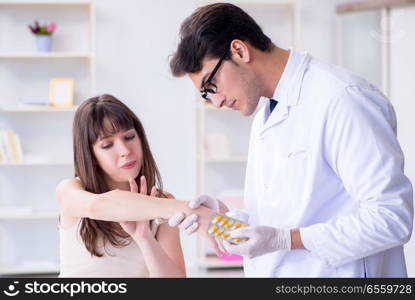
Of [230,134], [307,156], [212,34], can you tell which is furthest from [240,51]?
[230,134]

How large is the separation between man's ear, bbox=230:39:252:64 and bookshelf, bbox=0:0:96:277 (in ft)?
11.1

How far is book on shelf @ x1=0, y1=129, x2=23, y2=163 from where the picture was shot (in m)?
4.62

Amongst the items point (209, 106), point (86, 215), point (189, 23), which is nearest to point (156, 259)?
point (86, 215)

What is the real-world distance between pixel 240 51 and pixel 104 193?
58 cm

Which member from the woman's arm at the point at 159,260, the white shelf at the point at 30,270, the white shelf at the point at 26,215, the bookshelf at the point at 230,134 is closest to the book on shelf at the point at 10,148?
the white shelf at the point at 26,215

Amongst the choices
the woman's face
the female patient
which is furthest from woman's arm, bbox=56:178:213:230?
the woman's face

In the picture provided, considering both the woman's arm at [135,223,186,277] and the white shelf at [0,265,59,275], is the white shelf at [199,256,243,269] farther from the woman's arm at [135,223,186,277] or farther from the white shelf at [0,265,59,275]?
the woman's arm at [135,223,186,277]

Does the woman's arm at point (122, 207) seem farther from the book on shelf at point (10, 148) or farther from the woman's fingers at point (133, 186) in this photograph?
the book on shelf at point (10, 148)

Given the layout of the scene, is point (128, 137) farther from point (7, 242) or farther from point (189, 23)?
point (7, 242)

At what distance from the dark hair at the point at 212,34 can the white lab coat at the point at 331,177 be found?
132mm

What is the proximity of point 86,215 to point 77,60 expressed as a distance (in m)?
3.17

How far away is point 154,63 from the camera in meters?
5.00

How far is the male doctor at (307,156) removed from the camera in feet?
4.61

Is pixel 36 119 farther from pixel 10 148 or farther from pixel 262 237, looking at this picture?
pixel 262 237
